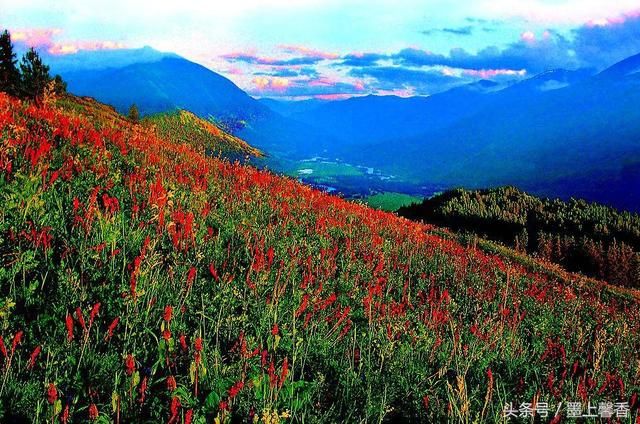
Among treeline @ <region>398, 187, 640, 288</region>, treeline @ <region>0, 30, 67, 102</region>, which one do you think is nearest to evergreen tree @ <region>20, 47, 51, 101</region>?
treeline @ <region>0, 30, 67, 102</region>

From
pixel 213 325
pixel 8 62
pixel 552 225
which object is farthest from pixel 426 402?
pixel 552 225

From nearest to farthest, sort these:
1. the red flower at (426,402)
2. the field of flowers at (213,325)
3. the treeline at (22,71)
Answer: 1. the field of flowers at (213,325)
2. the red flower at (426,402)
3. the treeline at (22,71)

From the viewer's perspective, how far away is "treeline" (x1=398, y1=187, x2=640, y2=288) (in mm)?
80688

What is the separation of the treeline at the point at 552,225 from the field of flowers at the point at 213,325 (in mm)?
76681

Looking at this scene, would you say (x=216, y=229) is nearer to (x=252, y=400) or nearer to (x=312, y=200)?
(x=252, y=400)

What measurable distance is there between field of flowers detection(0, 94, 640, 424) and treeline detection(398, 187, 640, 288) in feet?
252

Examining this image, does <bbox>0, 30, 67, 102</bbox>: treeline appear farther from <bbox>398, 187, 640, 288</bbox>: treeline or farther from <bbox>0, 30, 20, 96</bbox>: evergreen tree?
<bbox>398, 187, 640, 288</bbox>: treeline

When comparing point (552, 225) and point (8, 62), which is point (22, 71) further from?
point (552, 225)

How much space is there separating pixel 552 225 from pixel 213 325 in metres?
117

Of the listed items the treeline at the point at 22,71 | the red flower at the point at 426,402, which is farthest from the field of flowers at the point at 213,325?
the treeline at the point at 22,71

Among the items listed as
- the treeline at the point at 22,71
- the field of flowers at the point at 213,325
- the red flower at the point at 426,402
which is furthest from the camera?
the treeline at the point at 22,71

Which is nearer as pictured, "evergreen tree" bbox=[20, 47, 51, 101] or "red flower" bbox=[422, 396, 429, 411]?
"red flower" bbox=[422, 396, 429, 411]

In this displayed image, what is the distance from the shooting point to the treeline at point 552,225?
8069 centimetres

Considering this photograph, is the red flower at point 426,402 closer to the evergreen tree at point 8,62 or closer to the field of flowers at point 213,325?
the field of flowers at point 213,325
